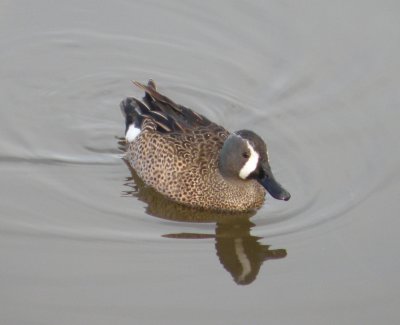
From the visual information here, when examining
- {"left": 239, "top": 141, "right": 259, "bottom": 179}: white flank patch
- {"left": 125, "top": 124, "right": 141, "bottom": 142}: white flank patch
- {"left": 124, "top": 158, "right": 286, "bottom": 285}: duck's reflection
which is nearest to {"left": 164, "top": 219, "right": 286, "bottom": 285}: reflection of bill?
{"left": 124, "top": 158, "right": 286, "bottom": 285}: duck's reflection

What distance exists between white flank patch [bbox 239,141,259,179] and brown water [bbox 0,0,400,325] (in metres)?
0.37

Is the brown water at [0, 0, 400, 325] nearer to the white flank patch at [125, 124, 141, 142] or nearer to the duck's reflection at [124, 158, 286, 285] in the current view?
the duck's reflection at [124, 158, 286, 285]

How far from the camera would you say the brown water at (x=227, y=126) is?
8359mm

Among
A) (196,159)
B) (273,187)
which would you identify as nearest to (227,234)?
(273,187)

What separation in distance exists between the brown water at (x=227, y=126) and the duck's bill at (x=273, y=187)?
0.26m

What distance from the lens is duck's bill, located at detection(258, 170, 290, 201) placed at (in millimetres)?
9219

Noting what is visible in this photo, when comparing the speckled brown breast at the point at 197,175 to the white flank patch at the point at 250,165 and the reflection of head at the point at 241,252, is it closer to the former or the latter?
the white flank patch at the point at 250,165

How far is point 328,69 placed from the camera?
11438 millimetres

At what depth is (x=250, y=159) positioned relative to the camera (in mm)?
9438

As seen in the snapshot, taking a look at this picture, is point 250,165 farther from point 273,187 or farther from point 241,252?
point 241,252

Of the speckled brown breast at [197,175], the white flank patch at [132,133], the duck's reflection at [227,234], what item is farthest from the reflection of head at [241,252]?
the white flank patch at [132,133]

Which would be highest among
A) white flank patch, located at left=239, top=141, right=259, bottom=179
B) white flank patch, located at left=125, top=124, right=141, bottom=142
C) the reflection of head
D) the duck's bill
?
white flank patch, located at left=125, top=124, right=141, bottom=142

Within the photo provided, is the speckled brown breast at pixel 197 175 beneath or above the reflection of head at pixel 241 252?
above

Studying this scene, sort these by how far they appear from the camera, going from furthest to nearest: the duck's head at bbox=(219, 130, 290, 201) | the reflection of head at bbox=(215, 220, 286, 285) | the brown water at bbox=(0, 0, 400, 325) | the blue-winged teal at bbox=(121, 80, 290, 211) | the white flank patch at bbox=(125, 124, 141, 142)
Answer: the white flank patch at bbox=(125, 124, 141, 142)
the blue-winged teal at bbox=(121, 80, 290, 211)
the duck's head at bbox=(219, 130, 290, 201)
the reflection of head at bbox=(215, 220, 286, 285)
the brown water at bbox=(0, 0, 400, 325)
